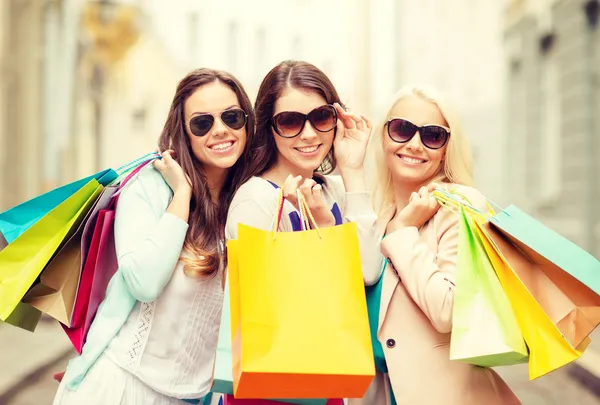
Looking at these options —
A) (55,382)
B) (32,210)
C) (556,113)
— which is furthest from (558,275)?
(556,113)

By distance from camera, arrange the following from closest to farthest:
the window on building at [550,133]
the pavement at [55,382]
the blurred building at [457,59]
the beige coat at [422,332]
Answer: the beige coat at [422,332], the pavement at [55,382], the window on building at [550,133], the blurred building at [457,59]

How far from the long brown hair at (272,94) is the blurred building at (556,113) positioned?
8.64 m

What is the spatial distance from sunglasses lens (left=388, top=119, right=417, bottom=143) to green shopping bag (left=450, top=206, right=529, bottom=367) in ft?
1.42

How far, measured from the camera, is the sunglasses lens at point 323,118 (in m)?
2.03

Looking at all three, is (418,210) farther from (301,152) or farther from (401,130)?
(301,152)

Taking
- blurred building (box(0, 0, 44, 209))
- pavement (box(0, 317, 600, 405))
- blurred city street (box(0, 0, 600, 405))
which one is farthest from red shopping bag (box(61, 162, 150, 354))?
blurred building (box(0, 0, 44, 209))

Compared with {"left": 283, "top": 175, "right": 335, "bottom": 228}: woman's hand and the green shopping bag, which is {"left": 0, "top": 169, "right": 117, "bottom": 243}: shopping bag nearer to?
{"left": 283, "top": 175, "right": 335, "bottom": 228}: woman's hand

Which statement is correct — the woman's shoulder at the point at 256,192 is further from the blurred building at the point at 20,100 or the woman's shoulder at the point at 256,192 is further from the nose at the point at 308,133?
the blurred building at the point at 20,100

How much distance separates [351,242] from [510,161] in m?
11.6

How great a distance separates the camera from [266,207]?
6.49ft

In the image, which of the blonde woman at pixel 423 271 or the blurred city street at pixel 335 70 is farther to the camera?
the blurred city street at pixel 335 70

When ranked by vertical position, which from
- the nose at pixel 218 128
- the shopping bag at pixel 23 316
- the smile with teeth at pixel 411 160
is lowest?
the shopping bag at pixel 23 316

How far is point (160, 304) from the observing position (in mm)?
2006

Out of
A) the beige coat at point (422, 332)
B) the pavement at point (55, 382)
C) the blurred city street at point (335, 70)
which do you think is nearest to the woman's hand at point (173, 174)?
the beige coat at point (422, 332)
